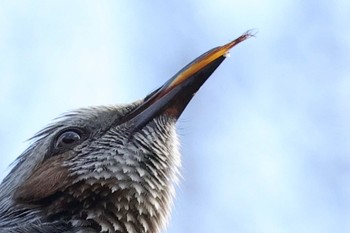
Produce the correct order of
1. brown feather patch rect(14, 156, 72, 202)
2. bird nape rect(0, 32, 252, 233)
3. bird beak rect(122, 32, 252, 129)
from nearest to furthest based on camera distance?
bird nape rect(0, 32, 252, 233), brown feather patch rect(14, 156, 72, 202), bird beak rect(122, 32, 252, 129)

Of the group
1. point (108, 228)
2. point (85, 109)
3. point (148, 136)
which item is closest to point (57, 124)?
point (85, 109)

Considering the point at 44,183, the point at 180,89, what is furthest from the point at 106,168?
the point at 180,89

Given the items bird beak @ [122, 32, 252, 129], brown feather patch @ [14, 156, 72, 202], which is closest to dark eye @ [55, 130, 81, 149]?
brown feather patch @ [14, 156, 72, 202]

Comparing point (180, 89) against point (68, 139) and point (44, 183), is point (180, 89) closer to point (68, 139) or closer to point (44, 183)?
point (68, 139)

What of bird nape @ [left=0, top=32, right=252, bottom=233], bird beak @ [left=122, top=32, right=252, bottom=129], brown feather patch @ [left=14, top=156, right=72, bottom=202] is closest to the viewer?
bird nape @ [left=0, top=32, right=252, bottom=233]

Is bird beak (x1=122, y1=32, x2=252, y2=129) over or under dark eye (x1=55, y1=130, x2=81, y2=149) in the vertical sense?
under

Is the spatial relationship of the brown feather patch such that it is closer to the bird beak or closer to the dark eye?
the dark eye

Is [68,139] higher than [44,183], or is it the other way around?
[68,139]
